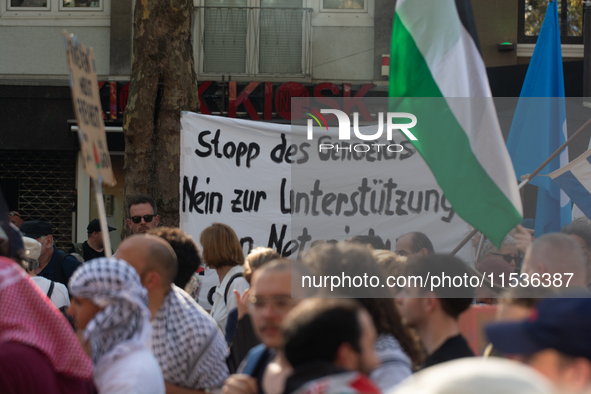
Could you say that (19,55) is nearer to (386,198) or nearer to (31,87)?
(31,87)

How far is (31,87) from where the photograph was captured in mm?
11141

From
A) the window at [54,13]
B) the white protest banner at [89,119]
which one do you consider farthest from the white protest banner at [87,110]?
the window at [54,13]

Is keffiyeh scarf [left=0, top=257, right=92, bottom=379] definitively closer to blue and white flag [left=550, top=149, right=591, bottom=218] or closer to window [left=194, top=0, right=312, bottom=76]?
blue and white flag [left=550, top=149, right=591, bottom=218]

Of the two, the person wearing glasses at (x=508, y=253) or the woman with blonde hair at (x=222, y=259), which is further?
the person wearing glasses at (x=508, y=253)

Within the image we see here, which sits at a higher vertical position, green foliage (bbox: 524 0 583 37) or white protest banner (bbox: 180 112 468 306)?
green foliage (bbox: 524 0 583 37)

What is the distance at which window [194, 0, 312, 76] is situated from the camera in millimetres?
11547

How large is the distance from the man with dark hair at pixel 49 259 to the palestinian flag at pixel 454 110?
113 inches

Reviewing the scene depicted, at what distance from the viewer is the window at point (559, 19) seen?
11180mm

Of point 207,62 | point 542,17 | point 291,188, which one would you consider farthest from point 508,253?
point 207,62

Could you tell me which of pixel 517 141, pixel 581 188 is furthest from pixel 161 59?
pixel 581 188

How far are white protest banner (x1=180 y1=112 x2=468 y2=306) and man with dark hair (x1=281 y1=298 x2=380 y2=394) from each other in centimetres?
364

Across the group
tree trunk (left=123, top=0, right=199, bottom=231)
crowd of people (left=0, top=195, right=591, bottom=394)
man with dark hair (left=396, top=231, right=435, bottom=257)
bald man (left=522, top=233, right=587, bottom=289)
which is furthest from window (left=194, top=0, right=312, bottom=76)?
bald man (left=522, top=233, right=587, bottom=289)

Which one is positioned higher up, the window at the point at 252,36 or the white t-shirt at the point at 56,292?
the window at the point at 252,36

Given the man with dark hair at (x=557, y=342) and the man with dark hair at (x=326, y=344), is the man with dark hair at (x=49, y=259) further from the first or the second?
the man with dark hair at (x=557, y=342)
